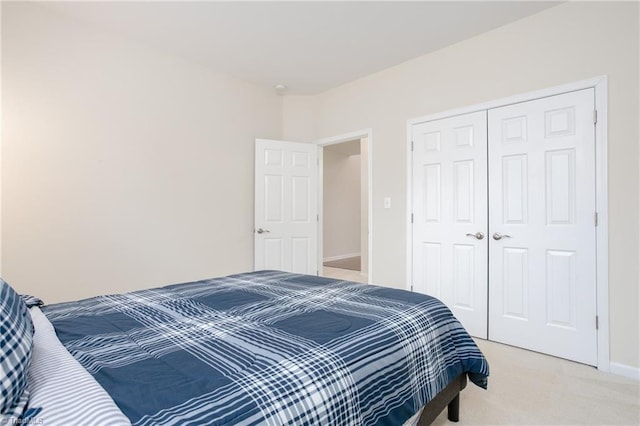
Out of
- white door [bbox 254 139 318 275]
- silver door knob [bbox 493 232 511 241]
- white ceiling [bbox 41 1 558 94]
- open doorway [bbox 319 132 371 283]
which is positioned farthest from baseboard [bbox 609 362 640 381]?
open doorway [bbox 319 132 371 283]

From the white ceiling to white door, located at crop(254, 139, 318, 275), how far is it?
1.03 meters

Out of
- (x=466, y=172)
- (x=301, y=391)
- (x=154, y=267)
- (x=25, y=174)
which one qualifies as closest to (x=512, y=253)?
(x=466, y=172)

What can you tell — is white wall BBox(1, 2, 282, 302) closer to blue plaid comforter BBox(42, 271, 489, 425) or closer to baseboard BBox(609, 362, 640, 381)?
blue plaid comforter BBox(42, 271, 489, 425)

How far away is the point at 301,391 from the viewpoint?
2.81 ft

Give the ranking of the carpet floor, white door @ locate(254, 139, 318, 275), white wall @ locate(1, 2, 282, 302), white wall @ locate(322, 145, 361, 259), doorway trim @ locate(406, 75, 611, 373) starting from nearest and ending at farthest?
1. doorway trim @ locate(406, 75, 611, 373)
2. white wall @ locate(1, 2, 282, 302)
3. white door @ locate(254, 139, 318, 275)
4. the carpet floor
5. white wall @ locate(322, 145, 361, 259)

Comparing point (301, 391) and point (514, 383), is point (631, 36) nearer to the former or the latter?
point (514, 383)

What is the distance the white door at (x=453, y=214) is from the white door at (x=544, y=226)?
0.10 metres

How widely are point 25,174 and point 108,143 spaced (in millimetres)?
646

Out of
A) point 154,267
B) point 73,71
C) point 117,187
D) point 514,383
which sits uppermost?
point 73,71

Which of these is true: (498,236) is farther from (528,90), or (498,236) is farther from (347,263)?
(347,263)

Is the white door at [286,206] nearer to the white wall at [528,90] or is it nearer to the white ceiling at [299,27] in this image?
the white wall at [528,90]

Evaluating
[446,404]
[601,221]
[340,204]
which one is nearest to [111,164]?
[446,404]

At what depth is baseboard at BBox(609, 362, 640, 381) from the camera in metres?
2.15

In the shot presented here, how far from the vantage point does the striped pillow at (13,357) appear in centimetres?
63
